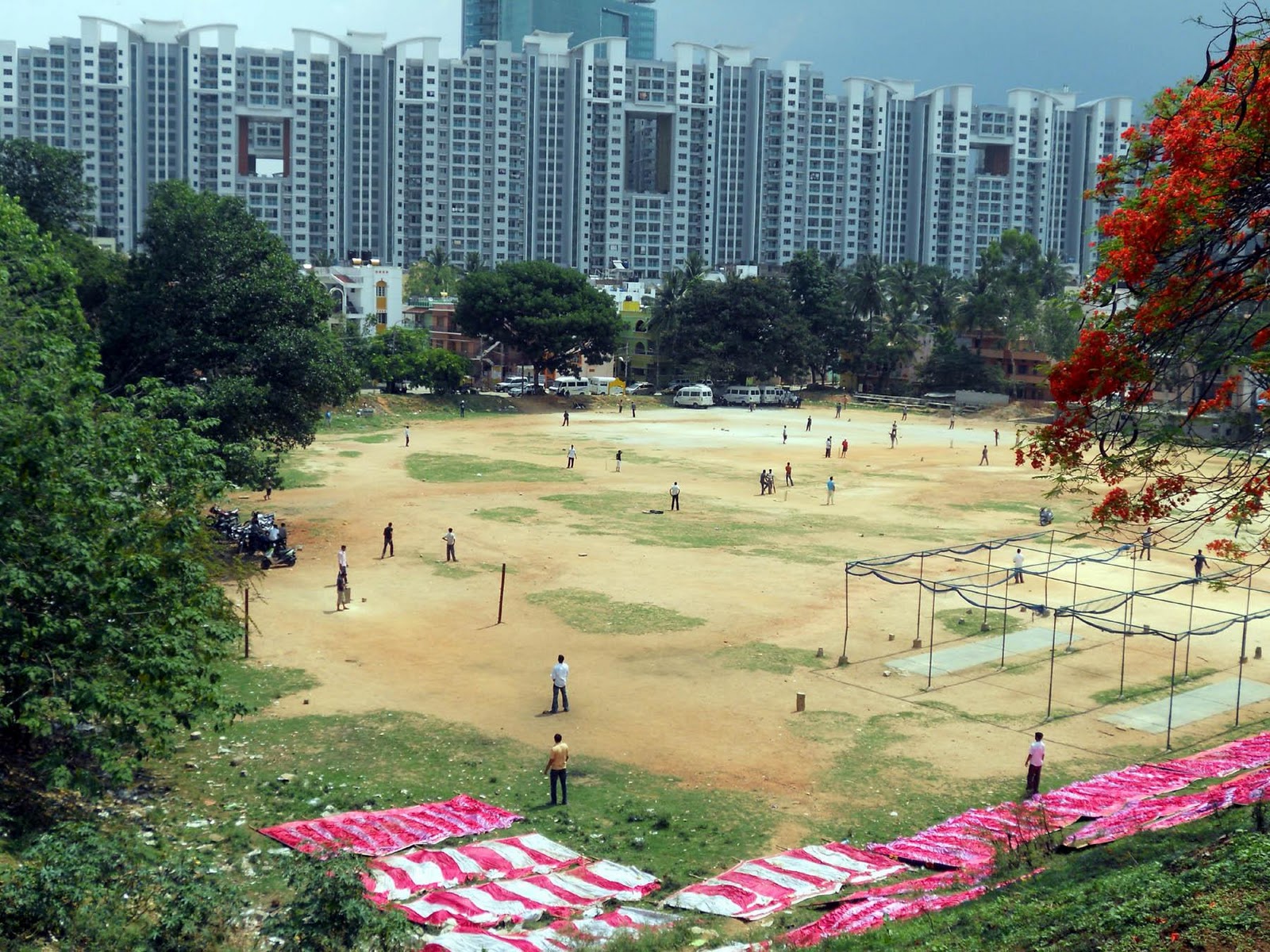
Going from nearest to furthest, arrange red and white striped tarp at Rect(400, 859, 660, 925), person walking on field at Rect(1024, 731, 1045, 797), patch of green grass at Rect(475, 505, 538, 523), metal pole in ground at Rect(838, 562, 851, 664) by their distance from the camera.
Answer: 1. red and white striped tarp at Rect(400, 859, 660, 925)
2. person walking on field at Rect(1024, 731, 1045, 797)
3. metal pole in ground at Rect(838, 562, 851, 664)
4. patch of green grass at Rect(475, 505, 538, 523)

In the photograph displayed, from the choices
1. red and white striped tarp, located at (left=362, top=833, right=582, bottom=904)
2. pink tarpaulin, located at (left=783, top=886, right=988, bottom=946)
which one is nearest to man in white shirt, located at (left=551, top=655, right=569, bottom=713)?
red and white striped tarp, located at (left=362, top=833, right=582, bottom=904)

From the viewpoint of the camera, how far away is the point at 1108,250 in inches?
586

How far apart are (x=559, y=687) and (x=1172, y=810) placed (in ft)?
34.5

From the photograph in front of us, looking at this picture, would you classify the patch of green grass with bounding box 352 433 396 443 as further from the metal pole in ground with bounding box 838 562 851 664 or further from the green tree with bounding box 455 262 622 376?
the metal pole in ground with bounding box 838 562 851 664

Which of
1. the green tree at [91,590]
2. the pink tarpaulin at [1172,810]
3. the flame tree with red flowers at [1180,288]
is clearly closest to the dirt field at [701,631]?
the pink tarpaulin at [1172,810]

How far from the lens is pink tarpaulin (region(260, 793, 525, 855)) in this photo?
16475 mm

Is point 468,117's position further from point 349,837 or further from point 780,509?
point 349,837

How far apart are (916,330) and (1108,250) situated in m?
90.4

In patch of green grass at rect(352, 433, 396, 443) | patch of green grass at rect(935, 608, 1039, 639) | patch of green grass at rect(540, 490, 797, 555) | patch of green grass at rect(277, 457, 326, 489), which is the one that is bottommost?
patch of green grass at rect(935, 608, 1039, 639)

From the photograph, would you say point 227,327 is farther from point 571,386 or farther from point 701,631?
point 571,386

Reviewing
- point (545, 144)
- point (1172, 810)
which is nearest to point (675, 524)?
point (1172, 810)

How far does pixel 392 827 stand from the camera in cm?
1711

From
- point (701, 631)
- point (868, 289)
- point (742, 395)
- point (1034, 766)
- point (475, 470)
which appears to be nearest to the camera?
point (1034, 766)

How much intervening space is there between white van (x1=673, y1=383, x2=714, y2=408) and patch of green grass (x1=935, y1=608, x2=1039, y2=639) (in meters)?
62.5
